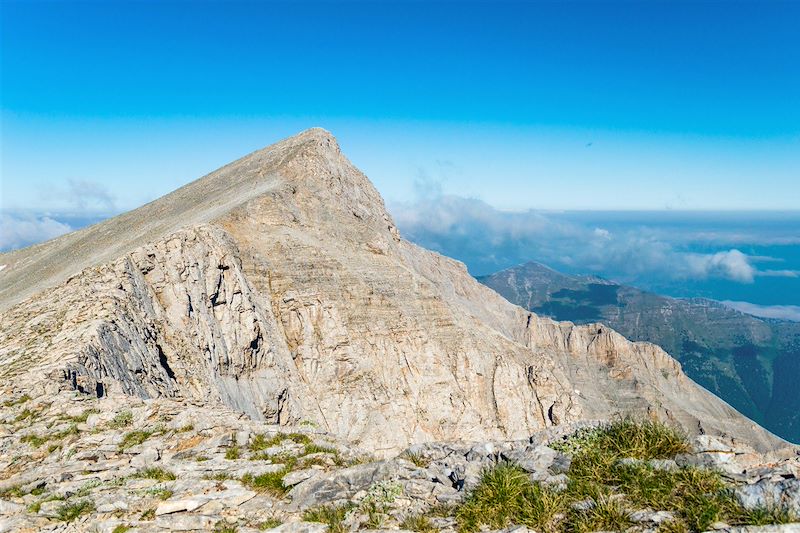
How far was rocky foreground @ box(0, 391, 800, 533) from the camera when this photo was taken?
7430mm

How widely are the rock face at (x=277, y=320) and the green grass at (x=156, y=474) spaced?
8301 millimetres

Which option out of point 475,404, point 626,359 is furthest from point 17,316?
point 626,359

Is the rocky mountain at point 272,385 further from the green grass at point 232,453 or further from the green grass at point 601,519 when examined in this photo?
the green grass at point 232,453

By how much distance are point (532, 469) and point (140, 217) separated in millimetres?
64408

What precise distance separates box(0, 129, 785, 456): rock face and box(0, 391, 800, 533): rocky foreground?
6.04 m

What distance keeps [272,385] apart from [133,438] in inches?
1145

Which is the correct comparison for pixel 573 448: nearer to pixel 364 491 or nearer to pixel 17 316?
pixel 364 491

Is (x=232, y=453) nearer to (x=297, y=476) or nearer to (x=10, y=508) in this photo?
(x=297, y=476)

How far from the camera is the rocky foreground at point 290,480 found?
7430 mm

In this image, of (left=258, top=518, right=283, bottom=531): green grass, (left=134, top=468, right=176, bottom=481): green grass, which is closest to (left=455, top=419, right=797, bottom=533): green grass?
(left=258, top=518, right=283, bottom=531): green grass

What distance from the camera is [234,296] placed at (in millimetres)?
41438

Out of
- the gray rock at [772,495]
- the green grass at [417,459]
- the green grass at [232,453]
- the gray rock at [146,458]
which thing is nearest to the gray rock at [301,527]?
the green grass at [417,459]

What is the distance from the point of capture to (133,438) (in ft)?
44.4

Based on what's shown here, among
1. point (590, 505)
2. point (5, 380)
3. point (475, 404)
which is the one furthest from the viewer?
point (475, 404)
